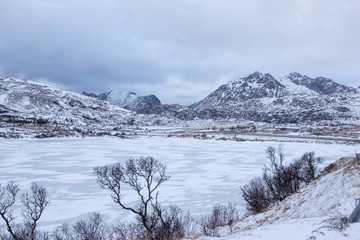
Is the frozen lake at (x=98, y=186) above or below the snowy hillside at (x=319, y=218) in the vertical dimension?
below

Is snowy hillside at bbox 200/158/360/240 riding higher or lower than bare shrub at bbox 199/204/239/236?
higher

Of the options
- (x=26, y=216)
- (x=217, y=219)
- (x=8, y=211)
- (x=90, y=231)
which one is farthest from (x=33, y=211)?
(x=217, y=219)

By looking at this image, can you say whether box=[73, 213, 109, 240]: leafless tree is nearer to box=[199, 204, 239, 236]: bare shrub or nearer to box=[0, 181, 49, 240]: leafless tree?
box=[0, 181, 49, 240]: leafless tree

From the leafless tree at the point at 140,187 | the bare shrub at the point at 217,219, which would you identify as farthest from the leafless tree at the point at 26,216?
the bare shrub at the point at 217,219

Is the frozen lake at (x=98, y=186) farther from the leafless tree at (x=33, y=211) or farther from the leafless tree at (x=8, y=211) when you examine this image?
the leafless tree at (x=8, y=211)

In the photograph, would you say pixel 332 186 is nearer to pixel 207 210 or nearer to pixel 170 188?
pixel 207 210

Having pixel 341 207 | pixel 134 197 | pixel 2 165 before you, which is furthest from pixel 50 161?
pixel 341 207

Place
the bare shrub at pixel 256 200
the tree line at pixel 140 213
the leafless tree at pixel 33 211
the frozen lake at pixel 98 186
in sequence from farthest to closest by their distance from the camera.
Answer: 1. the frozen lake at pixel 98 186
2. the bare shrub at pixel 256 200
3. the tree line at pixel 140 213
4. the leafless tree at pixel 33 211

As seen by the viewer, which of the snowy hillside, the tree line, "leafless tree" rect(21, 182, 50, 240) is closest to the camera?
the snowy hillside

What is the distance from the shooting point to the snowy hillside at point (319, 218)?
6.50 meters

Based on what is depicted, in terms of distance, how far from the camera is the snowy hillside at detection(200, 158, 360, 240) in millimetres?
6504

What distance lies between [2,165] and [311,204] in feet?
153

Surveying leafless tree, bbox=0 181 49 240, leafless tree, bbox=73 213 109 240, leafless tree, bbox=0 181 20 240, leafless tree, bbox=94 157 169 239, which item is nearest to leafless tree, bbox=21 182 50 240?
leafless tree, bbox=0 181 49 240

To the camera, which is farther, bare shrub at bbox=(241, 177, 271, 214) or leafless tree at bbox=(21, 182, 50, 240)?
bare shrub at bbox=(241, 177, 271, 214)
